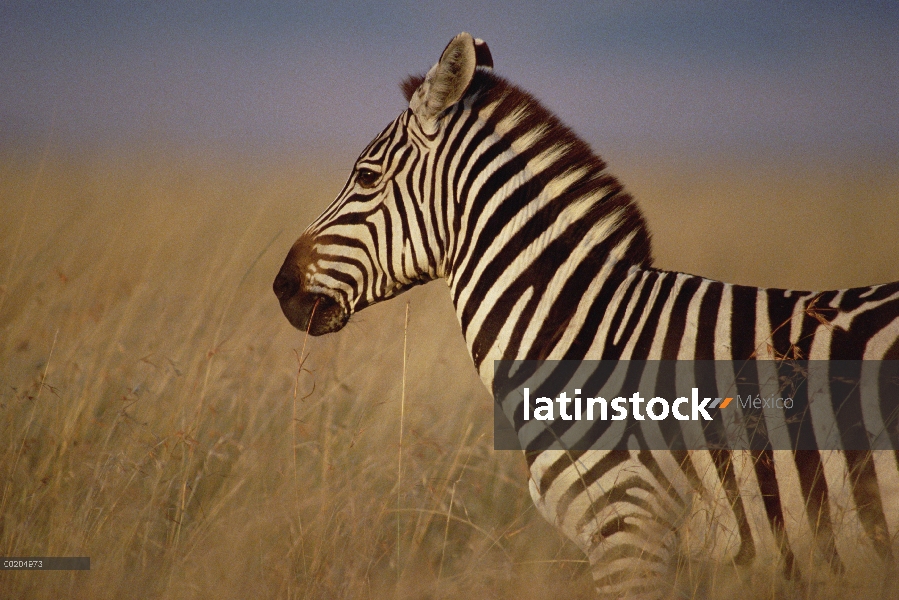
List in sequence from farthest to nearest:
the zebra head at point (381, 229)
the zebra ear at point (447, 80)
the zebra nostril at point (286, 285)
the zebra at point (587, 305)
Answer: the zebra nostril at point (286, 285), the zebra head at point (381, 229), the zebra ear at point (447, 80), the zebra at point (587, 305)

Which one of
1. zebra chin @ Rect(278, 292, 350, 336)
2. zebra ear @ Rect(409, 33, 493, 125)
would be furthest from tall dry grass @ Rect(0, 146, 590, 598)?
zebra ear @ Rect(409, 33, 493, 125)

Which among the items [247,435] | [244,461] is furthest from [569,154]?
[247,435]

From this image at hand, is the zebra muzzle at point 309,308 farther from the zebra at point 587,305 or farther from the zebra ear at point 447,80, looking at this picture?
the zebra ear at point 447,80

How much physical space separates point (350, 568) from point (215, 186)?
12.8 m

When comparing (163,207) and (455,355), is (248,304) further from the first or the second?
(163,207)

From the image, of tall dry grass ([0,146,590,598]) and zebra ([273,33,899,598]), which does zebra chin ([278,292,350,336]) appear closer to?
zebra ([273,33,899,598])

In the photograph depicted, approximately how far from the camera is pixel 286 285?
2.84 meters

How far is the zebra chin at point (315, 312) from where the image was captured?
2.79m

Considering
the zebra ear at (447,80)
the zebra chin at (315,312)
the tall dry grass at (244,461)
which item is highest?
the zebra ear at (447,80)

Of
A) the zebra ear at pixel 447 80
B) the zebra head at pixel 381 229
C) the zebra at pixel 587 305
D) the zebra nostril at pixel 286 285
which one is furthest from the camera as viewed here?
the zebra nostril at pixel 286 285

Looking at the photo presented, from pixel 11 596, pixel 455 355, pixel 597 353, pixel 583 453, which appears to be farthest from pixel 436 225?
pixel 455 355

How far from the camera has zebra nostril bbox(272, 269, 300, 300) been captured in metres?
2.82

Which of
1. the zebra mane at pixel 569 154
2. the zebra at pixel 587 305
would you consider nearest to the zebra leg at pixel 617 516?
the zebra at pixel 587 305

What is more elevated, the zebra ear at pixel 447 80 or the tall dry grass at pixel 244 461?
the zebra ear at pixel 447 80
